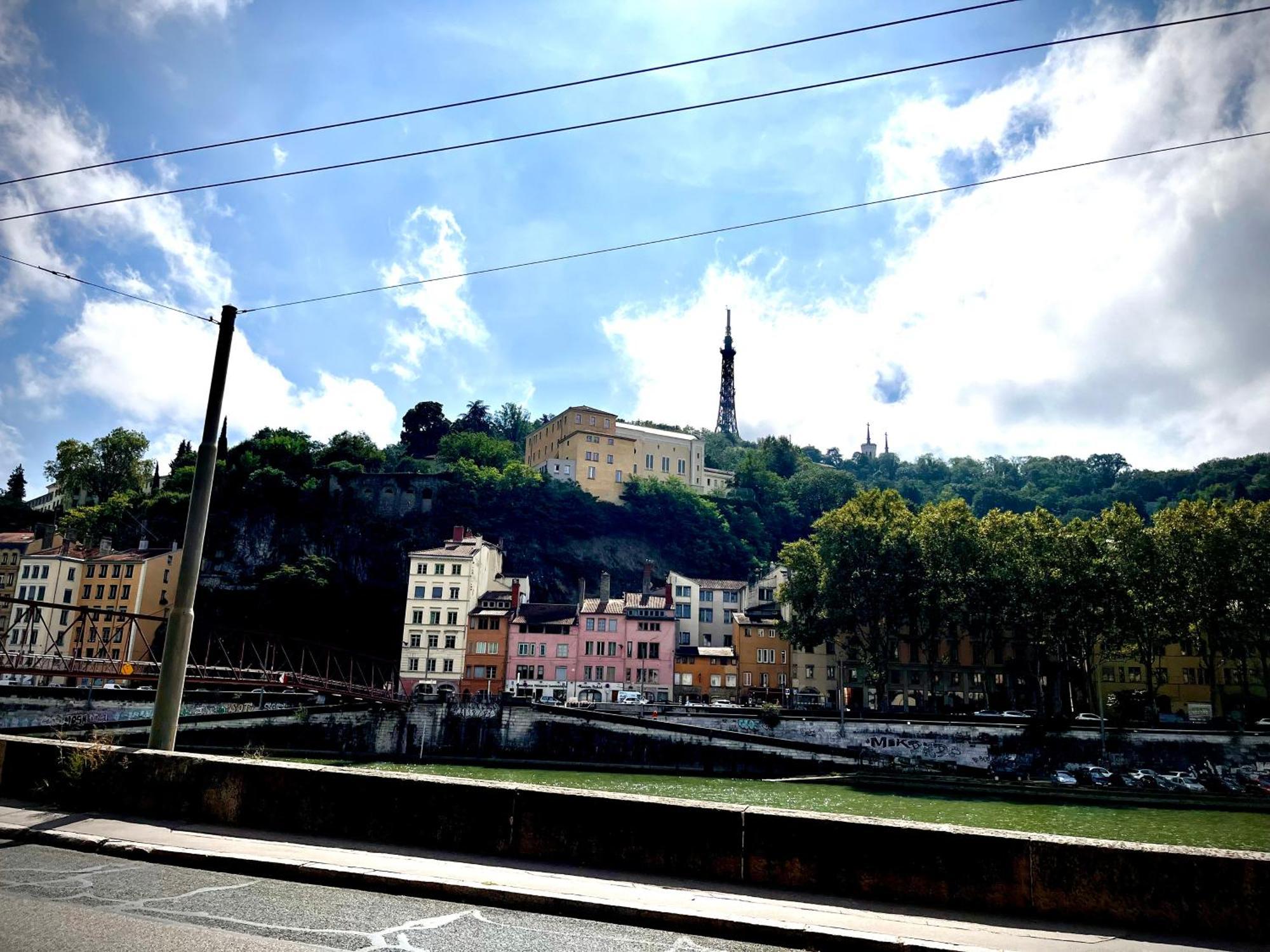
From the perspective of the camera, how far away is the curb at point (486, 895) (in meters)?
7.02

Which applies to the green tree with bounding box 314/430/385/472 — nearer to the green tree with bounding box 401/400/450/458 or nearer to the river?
the green tree with bounding box 401/400/450/458

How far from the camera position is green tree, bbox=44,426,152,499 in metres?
110

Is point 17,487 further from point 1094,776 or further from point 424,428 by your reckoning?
point 1094,776

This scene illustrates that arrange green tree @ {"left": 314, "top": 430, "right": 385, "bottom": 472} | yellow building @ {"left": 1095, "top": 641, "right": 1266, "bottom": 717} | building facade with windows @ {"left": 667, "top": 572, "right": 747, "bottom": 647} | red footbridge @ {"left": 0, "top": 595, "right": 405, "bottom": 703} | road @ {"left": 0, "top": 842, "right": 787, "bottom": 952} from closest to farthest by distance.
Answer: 1. road @ {"left": 0, "top": 842, "right": 787, "bottom": 952}
2. red footbridge @ {"left": 0, "top": 595, "right": 405, "bottom": 703}
3. yellow building @ {"left": 1095, "top": 641, "right": 1266, "bottom": 717}
4. building facade with windows @ {"left": 667, "top": 572, "right": 747, "bottom": 647}
5. green tree @ {"left": 314, "top": 430, "right": 385, "bottom": 472}

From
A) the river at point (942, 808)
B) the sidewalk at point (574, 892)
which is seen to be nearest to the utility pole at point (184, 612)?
the sidewalk at point (574, 892)

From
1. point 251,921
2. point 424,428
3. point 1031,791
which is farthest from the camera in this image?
point 424,428

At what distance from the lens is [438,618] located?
7250 centimetres

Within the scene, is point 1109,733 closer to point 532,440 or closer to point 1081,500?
point 532,440

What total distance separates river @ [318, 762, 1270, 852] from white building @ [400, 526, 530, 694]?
57.7 ft

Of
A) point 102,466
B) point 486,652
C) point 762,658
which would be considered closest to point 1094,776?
point 762,658

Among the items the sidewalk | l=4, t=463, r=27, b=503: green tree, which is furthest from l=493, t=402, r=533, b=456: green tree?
the sidewalk

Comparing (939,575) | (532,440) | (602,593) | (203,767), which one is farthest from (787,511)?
(203,767)

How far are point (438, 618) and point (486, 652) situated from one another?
5.29 m

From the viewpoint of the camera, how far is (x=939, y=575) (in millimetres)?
63031
